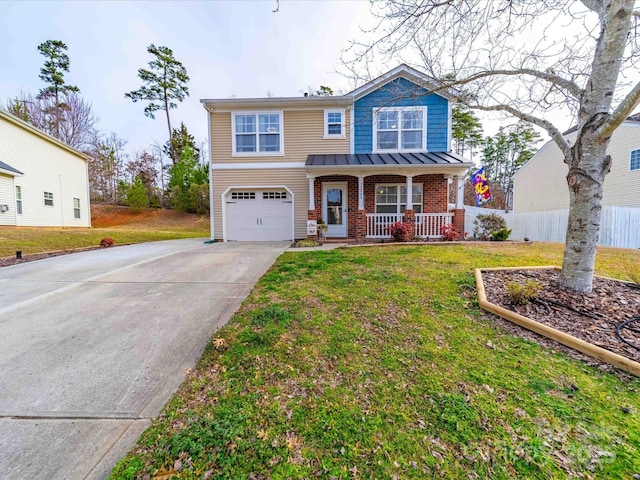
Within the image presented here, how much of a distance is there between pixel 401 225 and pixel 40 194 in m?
20.6

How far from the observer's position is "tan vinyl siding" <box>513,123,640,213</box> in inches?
536

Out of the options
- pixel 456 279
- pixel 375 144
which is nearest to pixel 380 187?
pixel 375 144

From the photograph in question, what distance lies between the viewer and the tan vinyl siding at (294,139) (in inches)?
458

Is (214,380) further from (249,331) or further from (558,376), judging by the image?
(558,376)

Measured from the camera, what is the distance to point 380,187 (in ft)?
38.4

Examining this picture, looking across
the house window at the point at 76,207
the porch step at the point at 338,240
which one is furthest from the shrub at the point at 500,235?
the house window at the point at 76,207

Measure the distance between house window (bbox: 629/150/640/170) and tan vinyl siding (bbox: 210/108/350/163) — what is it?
47.0ft

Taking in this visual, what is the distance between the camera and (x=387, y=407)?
2150mm

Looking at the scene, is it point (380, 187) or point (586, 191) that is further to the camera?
point (380, 187)

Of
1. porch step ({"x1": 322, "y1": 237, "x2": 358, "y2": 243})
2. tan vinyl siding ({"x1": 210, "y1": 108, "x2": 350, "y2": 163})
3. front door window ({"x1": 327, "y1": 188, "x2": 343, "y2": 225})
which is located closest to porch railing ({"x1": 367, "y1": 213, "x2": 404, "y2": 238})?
porch step ({"x1": 322, "y1": 237, "x2": 358, "y2": 243})

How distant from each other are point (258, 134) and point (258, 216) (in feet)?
11.5

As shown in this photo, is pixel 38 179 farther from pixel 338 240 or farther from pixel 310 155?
pixel 338 240

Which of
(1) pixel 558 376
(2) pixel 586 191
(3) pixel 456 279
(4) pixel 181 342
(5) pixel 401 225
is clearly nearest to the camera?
(1) pixel 558 376

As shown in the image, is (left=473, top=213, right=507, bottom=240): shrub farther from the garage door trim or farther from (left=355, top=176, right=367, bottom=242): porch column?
the garage door trim
